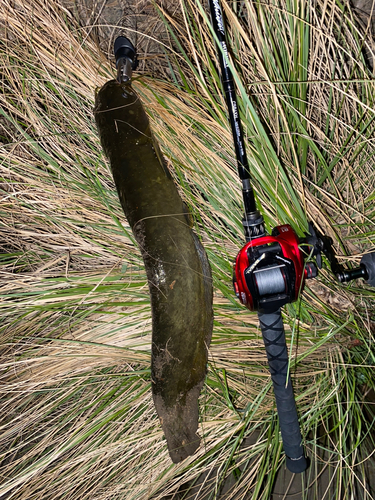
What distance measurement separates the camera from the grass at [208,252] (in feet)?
5.49

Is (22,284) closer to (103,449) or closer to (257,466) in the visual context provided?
(103,449)

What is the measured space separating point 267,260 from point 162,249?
17.6 inches

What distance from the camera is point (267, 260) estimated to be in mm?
1366

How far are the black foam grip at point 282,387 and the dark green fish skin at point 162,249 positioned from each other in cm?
31

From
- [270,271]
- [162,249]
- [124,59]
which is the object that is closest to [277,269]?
[270,271]

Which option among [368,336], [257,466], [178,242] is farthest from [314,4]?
[257,466]

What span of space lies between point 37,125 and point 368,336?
1950 millimetres

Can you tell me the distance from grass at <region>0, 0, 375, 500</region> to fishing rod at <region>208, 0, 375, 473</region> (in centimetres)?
20

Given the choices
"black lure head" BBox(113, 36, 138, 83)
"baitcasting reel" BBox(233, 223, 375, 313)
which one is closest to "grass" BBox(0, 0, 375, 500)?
"black lure head" BBox(113, 36, 138, 83)

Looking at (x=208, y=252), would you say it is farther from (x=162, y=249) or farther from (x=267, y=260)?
→ (x=267, y=260)

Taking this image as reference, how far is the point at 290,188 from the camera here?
62.1 inches

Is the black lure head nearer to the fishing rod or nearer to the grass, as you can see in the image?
the grass

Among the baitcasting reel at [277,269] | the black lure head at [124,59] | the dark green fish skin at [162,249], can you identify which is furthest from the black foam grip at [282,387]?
the black lure head at [124,59]

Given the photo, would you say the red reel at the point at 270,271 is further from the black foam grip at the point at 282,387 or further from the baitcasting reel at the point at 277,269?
the black foam grip at the point at 282,387
